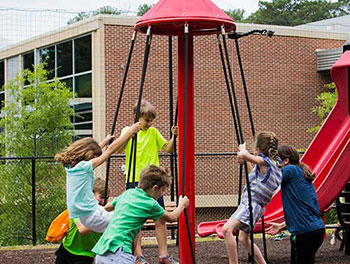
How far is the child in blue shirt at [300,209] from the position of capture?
5914 millimetres

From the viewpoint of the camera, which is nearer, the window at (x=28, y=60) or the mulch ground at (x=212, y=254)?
the mulch ground at (x=212, y=254)

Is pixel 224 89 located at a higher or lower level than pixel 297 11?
lower

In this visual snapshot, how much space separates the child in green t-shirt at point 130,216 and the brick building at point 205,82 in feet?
56.0

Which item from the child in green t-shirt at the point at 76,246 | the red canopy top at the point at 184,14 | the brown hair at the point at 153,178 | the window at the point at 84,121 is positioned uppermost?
the red canopy top at the point at 184,14

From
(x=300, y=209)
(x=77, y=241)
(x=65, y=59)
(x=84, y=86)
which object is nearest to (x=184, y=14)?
(x=77, y=241)

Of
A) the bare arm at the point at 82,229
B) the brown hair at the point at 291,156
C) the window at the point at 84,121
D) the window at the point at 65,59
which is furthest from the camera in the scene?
the window at the point at 65,59

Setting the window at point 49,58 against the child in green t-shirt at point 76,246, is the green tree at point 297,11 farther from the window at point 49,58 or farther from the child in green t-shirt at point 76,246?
the child in green t-shirt at point 76,246

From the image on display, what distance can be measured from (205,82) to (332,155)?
51.3 ft

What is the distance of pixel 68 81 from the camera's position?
81.1ft

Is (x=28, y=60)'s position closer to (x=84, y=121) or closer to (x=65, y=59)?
(x=65, y=59)

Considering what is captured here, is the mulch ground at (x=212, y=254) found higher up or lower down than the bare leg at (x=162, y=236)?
lower down

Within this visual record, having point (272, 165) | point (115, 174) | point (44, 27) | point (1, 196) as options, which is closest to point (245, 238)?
point (272, 165)

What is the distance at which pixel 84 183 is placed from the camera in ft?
15.8

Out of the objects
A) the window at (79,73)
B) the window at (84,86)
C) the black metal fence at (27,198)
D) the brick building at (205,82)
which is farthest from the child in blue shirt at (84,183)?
the window at (84,86)
